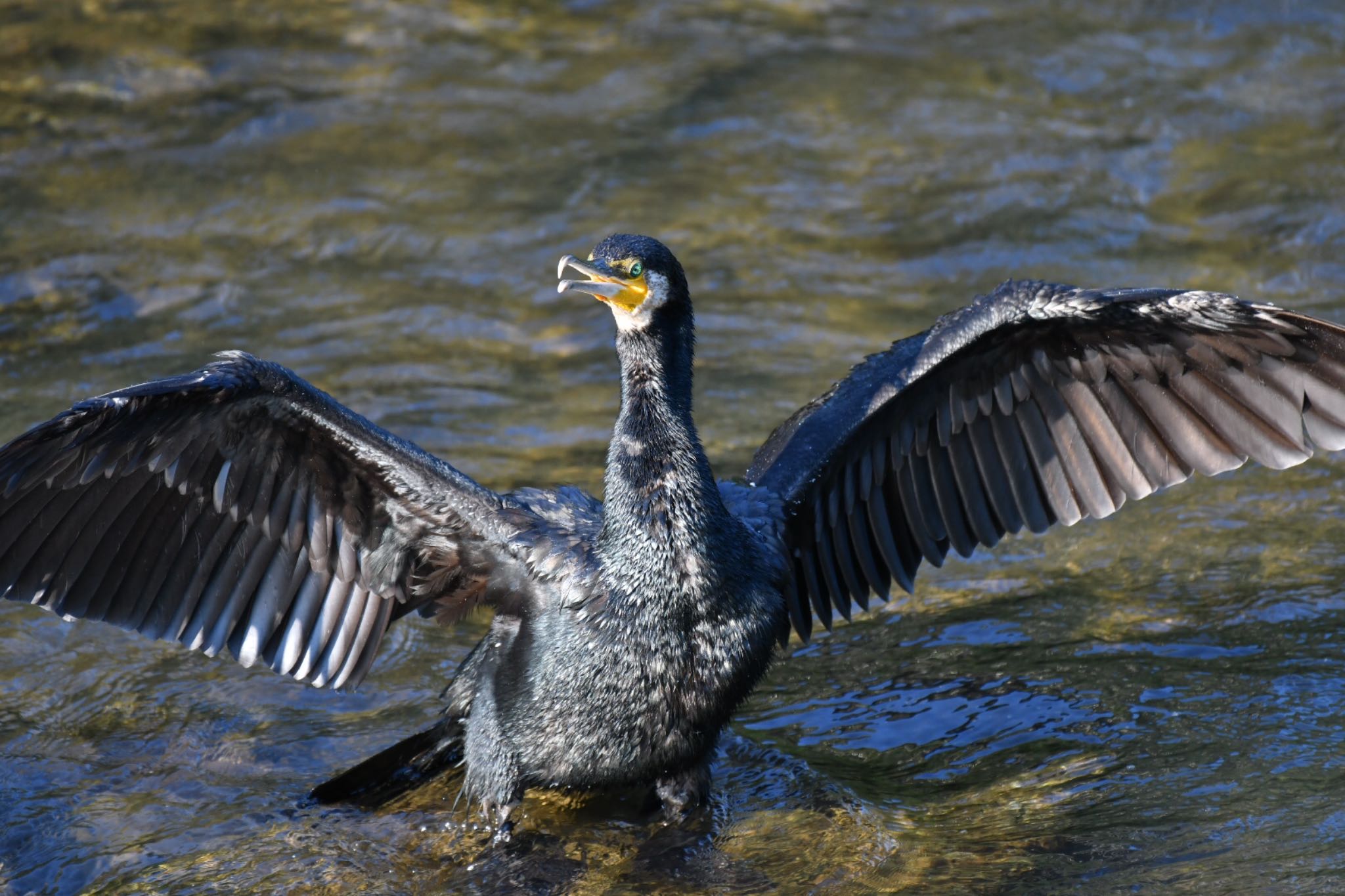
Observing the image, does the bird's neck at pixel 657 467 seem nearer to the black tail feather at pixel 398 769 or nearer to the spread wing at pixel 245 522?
the spread wing at pixel 245 522

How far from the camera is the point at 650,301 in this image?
5137 millimetres

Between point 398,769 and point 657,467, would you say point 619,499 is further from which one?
point 398,769

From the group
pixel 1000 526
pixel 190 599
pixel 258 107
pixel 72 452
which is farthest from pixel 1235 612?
pixel 258 107

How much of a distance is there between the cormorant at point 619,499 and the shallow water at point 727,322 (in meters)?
0.47

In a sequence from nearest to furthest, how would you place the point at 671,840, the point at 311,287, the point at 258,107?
1. the point at 671,840
2. the point at 311,287
3. the point at 258,107

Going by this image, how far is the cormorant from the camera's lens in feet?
16.4

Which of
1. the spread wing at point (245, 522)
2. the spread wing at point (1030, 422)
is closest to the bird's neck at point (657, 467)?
the spread wing at point (245, 522)

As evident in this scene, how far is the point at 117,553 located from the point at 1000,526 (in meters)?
3.09

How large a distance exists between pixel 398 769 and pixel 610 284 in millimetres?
1838

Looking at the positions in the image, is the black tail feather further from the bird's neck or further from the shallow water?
the bird's neck

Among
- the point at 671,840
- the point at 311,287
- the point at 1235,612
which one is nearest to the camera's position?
the point at 671,840

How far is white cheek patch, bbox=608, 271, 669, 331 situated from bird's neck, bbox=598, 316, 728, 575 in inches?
1.2

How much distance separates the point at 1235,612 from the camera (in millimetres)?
6270

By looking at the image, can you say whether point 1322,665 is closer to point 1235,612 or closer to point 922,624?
point 1235,612
